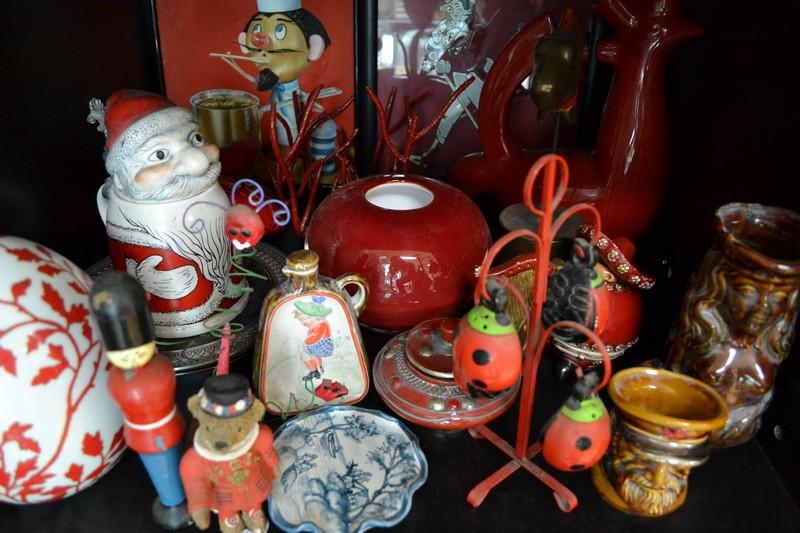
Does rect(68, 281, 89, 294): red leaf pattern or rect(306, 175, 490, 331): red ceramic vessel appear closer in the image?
rect(68, 281, 89, 294): red leaf pattern

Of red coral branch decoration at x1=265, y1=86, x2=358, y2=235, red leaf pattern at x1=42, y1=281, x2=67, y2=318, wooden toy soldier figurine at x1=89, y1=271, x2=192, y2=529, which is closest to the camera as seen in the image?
wooden toy soldier figurine at x1=89, y1=271, x2=192, y2=529

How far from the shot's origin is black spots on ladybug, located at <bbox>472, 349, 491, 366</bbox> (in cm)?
65

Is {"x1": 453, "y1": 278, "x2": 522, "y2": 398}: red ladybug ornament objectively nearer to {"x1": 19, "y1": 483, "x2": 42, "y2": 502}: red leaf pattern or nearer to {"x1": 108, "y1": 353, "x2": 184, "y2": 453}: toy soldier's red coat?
{"x1": 108, "y1": 353, "x2": 184, "y2": 453}: toy soldier's red coat

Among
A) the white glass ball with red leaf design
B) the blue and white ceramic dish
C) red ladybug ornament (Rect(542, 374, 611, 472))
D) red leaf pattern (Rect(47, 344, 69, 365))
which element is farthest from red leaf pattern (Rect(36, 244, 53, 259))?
red ladybug ornament (Rect(542, 374, 611, 472))

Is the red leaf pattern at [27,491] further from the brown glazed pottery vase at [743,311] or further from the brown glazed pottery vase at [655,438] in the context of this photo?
the brown glazed pottery vase at [743,311]

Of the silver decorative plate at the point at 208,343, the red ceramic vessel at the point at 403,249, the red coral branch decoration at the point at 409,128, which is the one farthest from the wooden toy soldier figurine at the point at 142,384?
the red coral branch decoration at the point at 409,128

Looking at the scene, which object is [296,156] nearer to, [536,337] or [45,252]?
[45,252]

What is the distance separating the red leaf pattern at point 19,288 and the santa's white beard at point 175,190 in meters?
0.20

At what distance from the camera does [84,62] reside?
102 cm

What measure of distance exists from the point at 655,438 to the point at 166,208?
2.12ft

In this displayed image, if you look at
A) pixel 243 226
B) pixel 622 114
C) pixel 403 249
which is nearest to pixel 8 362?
pixel 243 226

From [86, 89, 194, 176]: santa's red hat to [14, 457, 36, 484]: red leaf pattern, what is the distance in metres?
0.36

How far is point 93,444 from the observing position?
700 millimetres

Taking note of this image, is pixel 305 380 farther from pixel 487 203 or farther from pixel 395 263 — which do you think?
pixel 487 203
